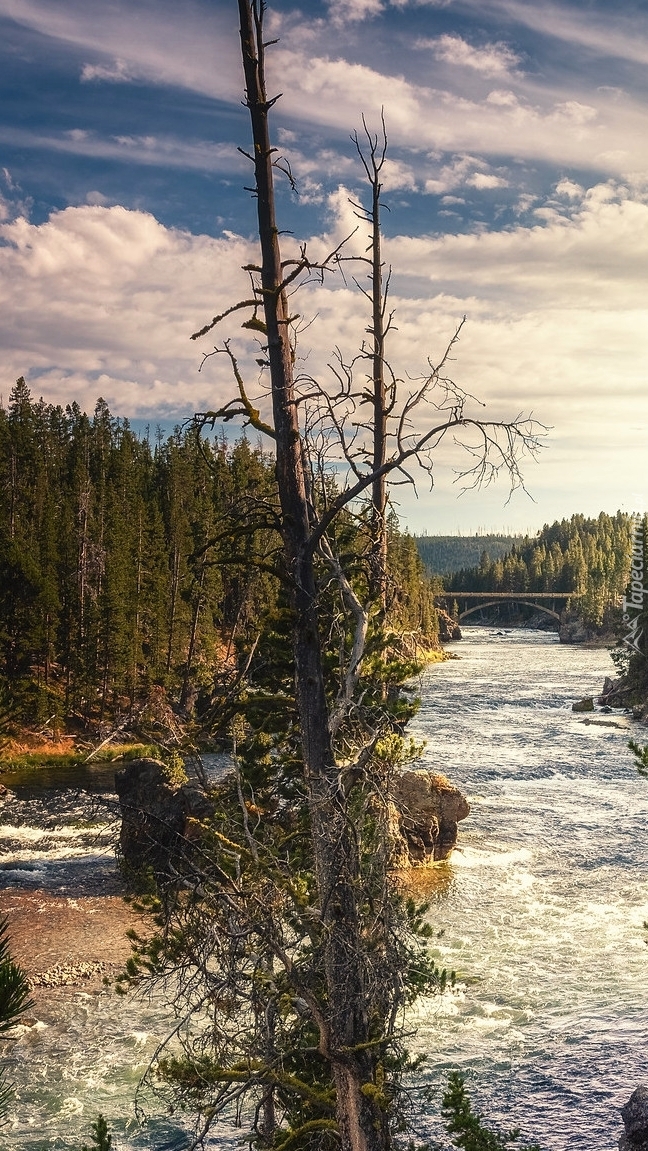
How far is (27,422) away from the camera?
91688 millimetres

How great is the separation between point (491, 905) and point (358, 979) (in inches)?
620

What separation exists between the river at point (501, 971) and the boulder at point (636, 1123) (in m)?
1.49

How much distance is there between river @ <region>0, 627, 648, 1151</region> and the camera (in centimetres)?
1365

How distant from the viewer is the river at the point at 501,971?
1365 centimetres

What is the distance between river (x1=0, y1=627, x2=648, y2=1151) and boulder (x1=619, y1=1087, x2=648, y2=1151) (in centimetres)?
149

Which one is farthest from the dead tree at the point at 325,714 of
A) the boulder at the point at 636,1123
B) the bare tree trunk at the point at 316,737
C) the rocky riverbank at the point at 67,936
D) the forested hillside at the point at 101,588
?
the forested hillside at the point at 101,588

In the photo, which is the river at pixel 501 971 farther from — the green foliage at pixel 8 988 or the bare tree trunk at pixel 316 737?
the bare tree trunk at pixel 316 737

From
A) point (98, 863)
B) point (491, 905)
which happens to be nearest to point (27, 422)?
point (98, 863)

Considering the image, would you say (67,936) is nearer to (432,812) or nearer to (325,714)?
(432,812)

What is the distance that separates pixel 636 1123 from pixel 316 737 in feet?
26.7

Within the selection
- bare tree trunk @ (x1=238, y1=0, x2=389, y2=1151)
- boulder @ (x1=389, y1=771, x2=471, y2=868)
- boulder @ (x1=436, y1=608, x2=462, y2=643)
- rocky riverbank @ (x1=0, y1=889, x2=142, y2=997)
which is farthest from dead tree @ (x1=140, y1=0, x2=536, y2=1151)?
boulder @ (x1=436, y1=608, x2=462, y2=643)

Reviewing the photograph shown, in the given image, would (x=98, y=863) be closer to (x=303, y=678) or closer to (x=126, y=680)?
(x=303, y=678)

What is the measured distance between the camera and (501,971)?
17766mm

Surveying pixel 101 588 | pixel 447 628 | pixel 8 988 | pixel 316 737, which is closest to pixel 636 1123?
pixel 316 737
